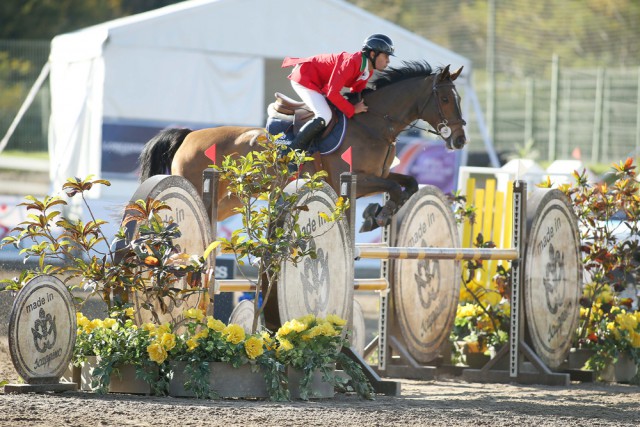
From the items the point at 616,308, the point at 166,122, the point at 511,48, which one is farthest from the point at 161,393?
the point at 511,48

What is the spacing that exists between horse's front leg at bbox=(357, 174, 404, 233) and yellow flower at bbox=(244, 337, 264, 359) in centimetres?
203

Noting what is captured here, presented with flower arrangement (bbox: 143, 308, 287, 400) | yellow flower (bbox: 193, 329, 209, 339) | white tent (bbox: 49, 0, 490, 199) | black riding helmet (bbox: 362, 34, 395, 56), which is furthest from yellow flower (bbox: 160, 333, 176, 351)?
white tent (bbox: 49, 0, 490, 199)

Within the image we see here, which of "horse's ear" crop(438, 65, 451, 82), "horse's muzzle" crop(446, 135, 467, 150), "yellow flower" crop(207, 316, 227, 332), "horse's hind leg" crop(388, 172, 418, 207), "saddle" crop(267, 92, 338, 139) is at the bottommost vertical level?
"yellow flower" crop(207, 316, 227, 332)

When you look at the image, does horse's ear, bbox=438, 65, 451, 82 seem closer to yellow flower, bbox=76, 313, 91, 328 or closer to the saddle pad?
the saddle pad

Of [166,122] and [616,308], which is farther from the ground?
[166,122]

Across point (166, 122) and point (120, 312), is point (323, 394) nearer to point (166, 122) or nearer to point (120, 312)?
point (120, 312)

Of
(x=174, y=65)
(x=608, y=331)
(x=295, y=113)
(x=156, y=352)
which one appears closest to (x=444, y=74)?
(x=295, y=113)

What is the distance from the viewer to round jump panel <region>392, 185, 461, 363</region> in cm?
664

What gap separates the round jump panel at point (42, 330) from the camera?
4379 millimetres

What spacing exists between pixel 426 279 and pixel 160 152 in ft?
7.07

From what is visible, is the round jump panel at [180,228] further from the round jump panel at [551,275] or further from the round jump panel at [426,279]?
the round jump panel at [551,275]

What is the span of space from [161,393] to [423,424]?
1149 millimetres

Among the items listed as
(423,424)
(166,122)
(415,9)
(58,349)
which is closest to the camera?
(423,424)

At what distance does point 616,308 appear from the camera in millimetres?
7180
